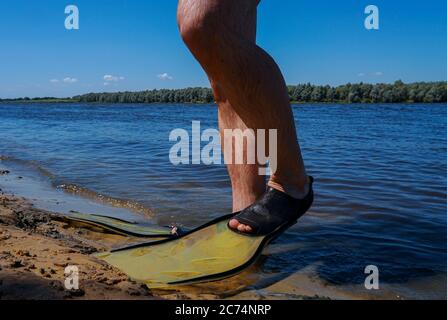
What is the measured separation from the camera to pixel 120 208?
480 centimetres

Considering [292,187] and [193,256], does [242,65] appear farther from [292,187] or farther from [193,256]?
[193,256]

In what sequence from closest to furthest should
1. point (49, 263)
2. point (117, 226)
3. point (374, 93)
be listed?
point (49, 263)
point (117, 226)
point (374, 93)

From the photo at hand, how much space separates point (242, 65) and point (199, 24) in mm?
282

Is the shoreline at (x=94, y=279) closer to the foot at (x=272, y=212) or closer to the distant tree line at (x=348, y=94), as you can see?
the foot at (x=272, y=212)

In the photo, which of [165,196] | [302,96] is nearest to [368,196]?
[165,196]

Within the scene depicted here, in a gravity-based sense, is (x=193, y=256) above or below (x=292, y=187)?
below

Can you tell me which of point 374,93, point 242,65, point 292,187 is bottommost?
point 292,187

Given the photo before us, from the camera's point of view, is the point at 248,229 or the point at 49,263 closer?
the point at 49,263

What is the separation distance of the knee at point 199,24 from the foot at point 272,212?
90cm

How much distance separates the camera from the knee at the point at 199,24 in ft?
7.29

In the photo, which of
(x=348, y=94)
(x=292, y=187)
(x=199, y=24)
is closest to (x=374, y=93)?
(x=348, y=94)

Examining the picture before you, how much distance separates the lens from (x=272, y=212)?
8.50 ft

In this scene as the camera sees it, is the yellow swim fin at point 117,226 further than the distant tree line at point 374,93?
No

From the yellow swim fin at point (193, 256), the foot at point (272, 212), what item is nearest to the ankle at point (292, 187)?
the foot at point (272, 212)
